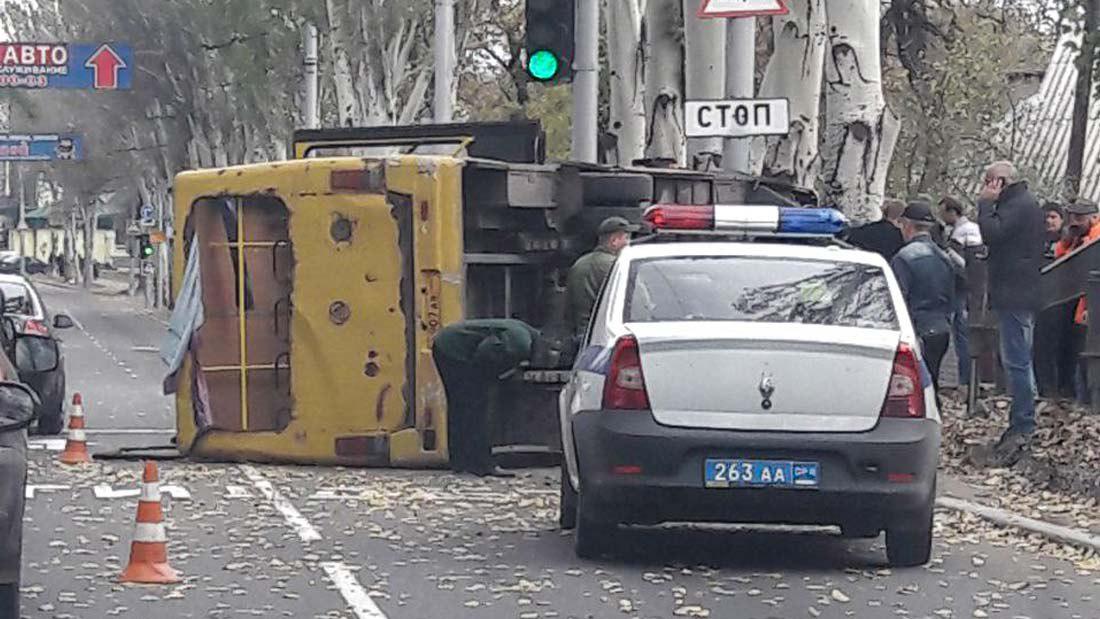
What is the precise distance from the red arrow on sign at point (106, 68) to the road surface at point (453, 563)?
42.0 meters

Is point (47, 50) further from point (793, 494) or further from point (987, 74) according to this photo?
point (793, 494)

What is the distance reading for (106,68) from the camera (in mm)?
56125

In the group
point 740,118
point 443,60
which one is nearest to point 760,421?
point 740,118

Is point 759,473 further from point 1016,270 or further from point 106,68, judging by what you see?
point 106,68

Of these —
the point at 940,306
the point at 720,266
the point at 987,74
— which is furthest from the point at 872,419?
the point at 987,74

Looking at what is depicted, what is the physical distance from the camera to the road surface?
32.4 feet

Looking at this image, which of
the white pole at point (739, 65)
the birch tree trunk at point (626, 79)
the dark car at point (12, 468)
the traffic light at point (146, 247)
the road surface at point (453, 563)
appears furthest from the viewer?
the traffic light at point (146, 247)

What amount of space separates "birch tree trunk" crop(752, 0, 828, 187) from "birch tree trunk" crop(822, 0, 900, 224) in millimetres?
1258

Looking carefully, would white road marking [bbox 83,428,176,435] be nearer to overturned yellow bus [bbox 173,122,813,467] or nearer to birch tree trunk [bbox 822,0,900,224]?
overturned yellow bus [bbox 173,122,813,467]

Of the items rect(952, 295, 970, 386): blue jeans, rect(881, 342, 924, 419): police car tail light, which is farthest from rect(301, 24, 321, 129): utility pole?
rect(881, 342, 924, 419): police car tail light

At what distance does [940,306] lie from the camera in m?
16.4

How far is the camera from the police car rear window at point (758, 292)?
1087 cm

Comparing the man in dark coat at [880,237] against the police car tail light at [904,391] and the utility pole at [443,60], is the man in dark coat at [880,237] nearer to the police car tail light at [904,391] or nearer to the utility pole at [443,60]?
the police car tail light at [904,391]

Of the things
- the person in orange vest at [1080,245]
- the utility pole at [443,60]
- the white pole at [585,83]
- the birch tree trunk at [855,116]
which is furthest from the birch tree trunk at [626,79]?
the person in orange vest at [1080,245]
